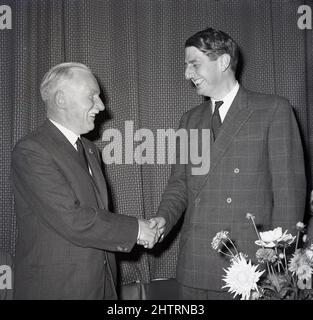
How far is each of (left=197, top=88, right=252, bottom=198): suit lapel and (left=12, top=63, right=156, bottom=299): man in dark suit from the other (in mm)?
399

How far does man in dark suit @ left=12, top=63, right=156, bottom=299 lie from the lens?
1.41 m

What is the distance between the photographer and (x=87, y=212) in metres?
A: 1.45

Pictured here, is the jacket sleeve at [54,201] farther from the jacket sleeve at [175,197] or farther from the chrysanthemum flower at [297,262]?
the chrysanthemum flower at [297,262]

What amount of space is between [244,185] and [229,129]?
0.23m

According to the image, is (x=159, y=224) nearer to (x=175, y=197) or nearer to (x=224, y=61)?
(x=175, y=197)

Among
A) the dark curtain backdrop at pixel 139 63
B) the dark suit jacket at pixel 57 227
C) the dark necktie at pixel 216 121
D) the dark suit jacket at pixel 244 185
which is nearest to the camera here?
the dark suit jacket at pixel 57 227

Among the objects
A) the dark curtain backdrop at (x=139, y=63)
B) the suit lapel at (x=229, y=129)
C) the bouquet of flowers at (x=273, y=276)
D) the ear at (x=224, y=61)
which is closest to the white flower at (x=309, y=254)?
the bouquet of flowers at (x=273, y=276)

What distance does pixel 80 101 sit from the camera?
1571mm

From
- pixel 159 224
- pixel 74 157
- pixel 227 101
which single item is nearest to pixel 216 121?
pixel 227 101

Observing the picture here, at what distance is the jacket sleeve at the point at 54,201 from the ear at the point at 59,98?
0.66 feet

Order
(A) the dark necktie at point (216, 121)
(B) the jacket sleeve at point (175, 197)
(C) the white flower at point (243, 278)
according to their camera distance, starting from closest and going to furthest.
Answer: (C) the white flower at point (243, 278) < (A) the dark necktie at point (216, 121) < (B) the jacket sleeve at point (175, 197)

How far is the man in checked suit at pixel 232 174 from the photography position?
1.52 meters

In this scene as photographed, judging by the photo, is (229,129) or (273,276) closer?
(273,276)

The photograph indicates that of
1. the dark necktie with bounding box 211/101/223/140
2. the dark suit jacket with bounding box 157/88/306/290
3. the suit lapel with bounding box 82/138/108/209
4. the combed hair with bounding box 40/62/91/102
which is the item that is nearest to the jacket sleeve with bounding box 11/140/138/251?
the suit lapel with bounding box 82/138/108/209
